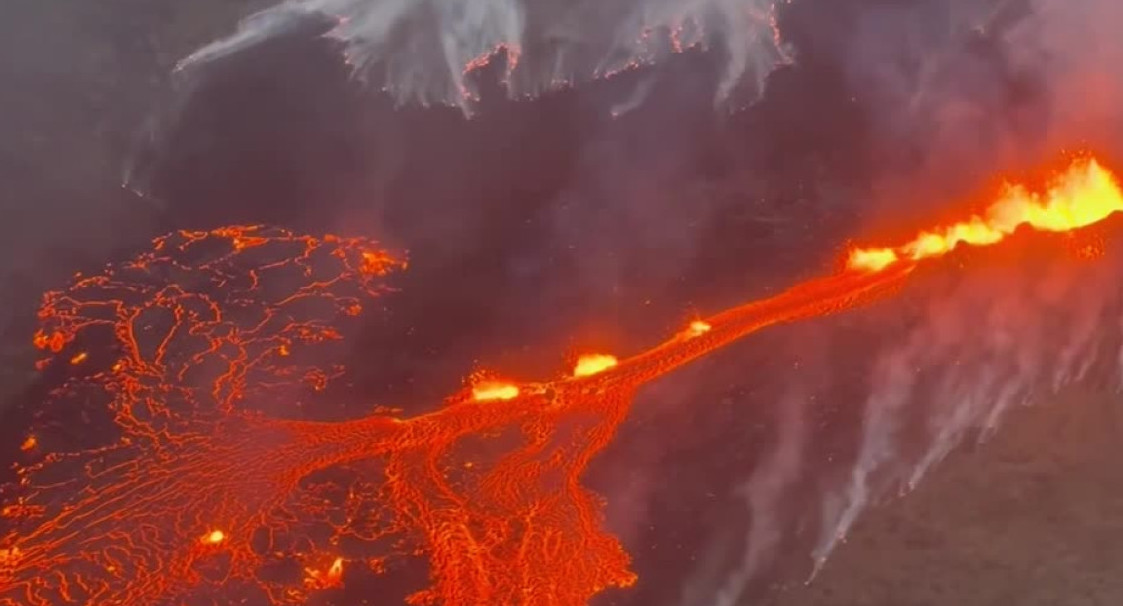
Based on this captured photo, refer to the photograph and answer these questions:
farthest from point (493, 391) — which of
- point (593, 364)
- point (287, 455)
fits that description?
point (287, 455)

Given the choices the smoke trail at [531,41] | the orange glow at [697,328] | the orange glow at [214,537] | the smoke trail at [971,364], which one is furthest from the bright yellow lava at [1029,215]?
the orange glow at [214,537]

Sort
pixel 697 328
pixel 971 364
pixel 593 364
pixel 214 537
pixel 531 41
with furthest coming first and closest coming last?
1. pixel 531 41
2. pixel 697 328
3. pixel 593 364
4. pixel 971 364
5. pixel 214 537

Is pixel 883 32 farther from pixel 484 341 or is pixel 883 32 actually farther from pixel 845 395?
pixel 484 341

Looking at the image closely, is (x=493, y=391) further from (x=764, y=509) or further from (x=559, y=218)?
(x=764, y=509)

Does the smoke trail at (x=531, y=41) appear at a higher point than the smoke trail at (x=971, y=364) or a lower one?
higher

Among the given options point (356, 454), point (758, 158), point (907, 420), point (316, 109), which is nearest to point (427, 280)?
point (356, 454)

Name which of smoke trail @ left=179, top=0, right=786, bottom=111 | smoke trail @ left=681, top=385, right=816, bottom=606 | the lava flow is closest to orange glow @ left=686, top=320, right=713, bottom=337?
the lava flow

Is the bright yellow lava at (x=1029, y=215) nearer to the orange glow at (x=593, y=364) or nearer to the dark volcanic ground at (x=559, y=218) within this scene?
the dark volcanic ground at (x=559, y=218)
